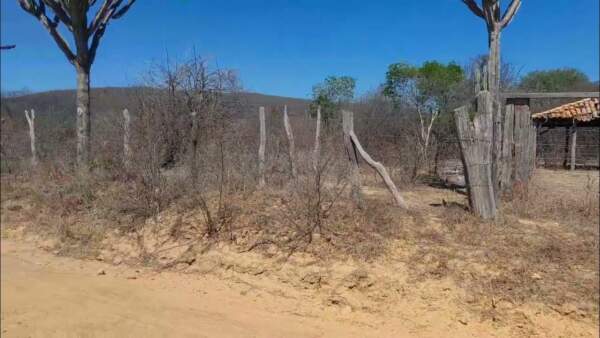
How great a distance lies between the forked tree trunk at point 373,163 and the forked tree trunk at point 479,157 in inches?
39.6

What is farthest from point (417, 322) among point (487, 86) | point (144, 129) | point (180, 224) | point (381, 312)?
point (144, 129)

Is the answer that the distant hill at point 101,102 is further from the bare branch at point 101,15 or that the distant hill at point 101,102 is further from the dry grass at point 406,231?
the dry grass at point 406,231

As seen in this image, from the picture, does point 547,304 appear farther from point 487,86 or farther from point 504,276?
point 487,86

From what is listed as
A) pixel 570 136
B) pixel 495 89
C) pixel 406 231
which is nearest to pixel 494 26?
pixel 495 89

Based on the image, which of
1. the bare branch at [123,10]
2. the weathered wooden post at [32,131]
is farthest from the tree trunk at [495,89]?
the weathered wooden post at [32,131]

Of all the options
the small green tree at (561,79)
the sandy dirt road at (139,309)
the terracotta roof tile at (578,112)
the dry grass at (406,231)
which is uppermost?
the small green tree at (561,79)

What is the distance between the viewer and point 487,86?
25.5ft

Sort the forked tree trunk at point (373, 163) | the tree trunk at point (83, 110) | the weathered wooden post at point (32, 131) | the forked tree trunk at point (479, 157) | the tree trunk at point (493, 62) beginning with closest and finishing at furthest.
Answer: the forked tree trunk at point (479, 157) → the forked tree trunk at point (373, 163) → the tree trunk at point (493, 62) → the tree trunk at point (83, 110) → the weathered wooden post at point (32, 131)

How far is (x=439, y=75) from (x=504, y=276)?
12559 millimetres

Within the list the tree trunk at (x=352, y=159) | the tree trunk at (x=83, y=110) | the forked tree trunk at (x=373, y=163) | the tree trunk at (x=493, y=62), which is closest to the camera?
the forked tree trunk at (x=373, y=163)

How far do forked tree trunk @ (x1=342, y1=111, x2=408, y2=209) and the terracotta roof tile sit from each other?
13.2 meters

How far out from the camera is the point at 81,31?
31.1 feet

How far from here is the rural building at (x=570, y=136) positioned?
15703 mm

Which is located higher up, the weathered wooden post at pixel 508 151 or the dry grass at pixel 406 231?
the weathered wooden post at pixel 508 151
